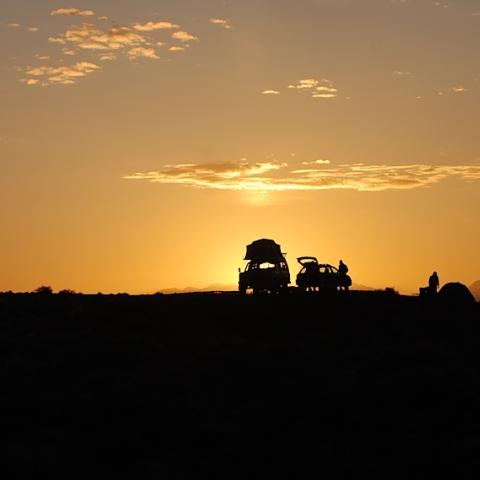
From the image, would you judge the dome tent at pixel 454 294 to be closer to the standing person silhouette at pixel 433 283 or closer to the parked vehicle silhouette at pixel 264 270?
the standing person silhouette at pixel 433 283

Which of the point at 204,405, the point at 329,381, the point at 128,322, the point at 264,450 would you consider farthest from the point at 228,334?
the point at 264,450

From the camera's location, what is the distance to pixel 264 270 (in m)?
50.4

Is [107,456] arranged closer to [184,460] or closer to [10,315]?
[184,460]

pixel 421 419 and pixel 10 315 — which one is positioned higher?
pixel 10 315

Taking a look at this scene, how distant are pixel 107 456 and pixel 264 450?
296cm

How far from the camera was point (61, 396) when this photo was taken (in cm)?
2092

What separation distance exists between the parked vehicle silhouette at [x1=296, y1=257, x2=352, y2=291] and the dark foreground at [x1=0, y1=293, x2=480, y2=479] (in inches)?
691

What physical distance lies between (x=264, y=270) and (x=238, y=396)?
97.2 ft

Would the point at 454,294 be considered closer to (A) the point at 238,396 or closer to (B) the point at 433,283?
(B) the point at 433,283

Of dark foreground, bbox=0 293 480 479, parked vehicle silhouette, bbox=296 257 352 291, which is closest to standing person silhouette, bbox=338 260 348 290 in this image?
parked vehicle silhouette, bbox=296 257 352 291

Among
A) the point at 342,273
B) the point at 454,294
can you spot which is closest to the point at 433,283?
the point at 454,294

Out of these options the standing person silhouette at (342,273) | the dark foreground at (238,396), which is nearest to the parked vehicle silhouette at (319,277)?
the standing person silhouette at (342,273)

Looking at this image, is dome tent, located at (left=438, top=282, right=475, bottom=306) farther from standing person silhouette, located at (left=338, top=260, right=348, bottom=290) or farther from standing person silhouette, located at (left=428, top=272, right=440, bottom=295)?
standing person silhouette, located at (left=338, top=260, right=348, bottom=290)

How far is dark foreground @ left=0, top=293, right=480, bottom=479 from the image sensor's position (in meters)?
16.4
